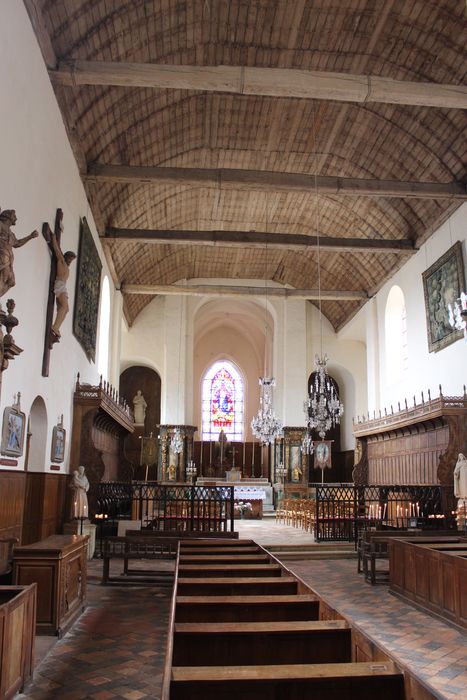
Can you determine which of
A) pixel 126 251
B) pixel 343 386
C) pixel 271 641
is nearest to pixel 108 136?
pixel 126 251

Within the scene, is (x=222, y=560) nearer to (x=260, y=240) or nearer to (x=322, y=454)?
(x=260, y=240)

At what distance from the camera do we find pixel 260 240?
17.7 m

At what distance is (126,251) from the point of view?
19.4 meters

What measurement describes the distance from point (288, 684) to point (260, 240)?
15.6 meters

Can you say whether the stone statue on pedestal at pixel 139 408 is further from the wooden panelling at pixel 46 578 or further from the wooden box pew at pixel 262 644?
the wooden box pew at pixel 262 644

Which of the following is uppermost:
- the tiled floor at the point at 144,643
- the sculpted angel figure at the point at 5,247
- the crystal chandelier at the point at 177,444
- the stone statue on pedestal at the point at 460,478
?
the sculpted angel figure at the point at 5,247

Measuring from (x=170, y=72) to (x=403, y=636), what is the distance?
8.77 m

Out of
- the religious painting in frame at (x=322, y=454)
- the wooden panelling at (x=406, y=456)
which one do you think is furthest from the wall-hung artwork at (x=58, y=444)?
the religious painting in frame at (x=322, y=454)

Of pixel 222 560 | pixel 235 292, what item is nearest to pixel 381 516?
pixel 222 560

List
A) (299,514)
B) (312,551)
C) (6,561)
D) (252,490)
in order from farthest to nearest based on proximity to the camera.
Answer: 1. (252,490)
2. (299,514)
3. (312,551)
4. (6,561)

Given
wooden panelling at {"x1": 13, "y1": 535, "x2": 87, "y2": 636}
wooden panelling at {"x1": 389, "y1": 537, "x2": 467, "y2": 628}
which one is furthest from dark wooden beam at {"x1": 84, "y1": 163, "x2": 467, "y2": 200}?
wooden panelling at {"x1": 13, "y1": 535, "x2": 87, "y2": 636}

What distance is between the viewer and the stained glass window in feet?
98.6

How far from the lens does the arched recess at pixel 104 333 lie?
709 inches

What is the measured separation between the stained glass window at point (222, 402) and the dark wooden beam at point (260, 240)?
13937 millimetres
